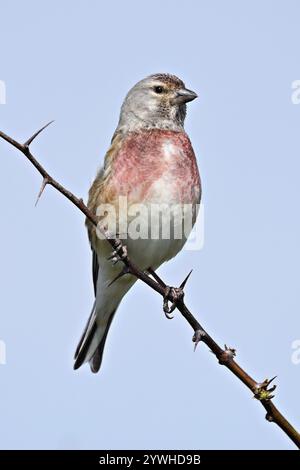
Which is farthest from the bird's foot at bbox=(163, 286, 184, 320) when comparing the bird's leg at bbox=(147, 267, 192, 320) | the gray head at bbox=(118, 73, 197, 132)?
the gray head at bbox=(118, 73, 197, 132)

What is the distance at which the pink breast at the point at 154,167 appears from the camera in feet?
18.8

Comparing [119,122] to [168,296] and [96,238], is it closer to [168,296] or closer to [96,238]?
[96,238]

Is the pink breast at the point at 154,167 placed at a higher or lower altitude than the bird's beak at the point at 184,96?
lower

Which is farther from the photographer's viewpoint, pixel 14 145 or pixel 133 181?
pixel 133 181

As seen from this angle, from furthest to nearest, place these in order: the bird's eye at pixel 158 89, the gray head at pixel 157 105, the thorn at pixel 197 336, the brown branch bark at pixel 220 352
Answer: the bird's eye at pixel 158 89 < the gray head at pixel 157 105 < the thorn at pixel 197 336 < the brown branch bark at pixel 220 352

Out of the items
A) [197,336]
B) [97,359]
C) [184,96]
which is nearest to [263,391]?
[197,336]

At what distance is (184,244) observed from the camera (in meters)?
6.17

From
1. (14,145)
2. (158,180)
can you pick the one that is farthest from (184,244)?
(14,145)

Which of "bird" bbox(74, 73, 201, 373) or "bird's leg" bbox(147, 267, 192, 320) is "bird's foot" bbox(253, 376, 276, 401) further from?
"bird" bbox(74, 73, 201, 373)

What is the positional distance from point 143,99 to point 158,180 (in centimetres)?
119

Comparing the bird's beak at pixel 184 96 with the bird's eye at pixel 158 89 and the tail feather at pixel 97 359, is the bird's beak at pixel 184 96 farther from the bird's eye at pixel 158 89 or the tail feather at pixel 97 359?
the tail feather at pixel 97 359

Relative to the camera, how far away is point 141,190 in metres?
5.69

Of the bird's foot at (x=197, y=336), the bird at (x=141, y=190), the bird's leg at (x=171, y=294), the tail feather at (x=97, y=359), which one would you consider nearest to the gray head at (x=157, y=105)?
the bird at (x=141, y=190)

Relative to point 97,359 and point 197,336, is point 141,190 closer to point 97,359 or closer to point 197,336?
point 97,359
